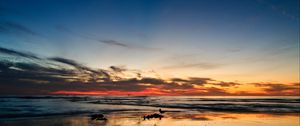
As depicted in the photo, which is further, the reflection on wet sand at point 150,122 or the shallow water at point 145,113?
the shallow water at point 145,113

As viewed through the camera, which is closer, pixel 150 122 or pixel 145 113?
pixel 150 122

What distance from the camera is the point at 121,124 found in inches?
888

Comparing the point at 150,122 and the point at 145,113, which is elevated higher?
the point at 145,113

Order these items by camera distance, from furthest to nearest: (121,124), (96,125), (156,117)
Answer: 1. (156,117)
2. (121,124)
3. (96,125)

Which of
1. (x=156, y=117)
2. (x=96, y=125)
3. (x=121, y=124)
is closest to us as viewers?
(x=96, y=125)

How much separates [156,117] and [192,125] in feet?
19.9

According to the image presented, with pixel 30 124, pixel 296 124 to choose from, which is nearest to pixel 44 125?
pixel 30 124

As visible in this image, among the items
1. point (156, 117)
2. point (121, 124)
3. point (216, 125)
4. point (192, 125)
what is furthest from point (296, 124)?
point (121, 124)

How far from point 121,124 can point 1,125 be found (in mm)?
9692

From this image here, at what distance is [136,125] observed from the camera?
2155 cm

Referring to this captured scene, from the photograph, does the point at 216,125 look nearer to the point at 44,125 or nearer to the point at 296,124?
the point at 296,124

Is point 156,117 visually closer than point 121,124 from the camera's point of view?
No

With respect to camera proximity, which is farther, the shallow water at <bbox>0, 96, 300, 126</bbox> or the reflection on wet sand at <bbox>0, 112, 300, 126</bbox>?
the shallow water at <bbox>0, 96, 300, 126</bbox>

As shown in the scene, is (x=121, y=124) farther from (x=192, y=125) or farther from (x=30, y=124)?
(x=30, y=124)
